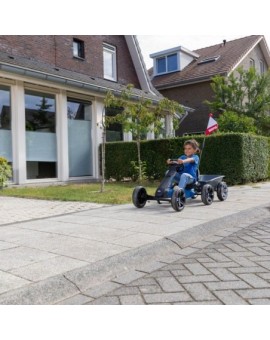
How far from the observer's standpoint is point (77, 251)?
3.91m

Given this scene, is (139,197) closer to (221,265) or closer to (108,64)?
(221,265)

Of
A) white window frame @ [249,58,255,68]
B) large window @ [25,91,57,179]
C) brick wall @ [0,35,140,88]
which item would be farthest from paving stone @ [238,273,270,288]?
white window frame @ [249,58,255,68]

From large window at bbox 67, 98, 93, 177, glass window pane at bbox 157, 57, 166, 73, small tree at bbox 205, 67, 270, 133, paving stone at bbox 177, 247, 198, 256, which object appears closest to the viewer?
paving stone at bbox 177, 247, 198, 256

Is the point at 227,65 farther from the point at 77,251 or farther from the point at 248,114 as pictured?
the point at 77,251

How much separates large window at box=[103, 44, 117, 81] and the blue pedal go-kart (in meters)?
11.7

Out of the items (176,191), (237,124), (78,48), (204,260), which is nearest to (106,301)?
(204,260)

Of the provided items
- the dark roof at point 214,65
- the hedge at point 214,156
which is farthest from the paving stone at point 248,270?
the dark roof at point 214,65

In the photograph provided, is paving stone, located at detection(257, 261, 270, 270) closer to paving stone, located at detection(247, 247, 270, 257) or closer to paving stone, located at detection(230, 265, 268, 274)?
paving stone, located at detection(230, 265, 268, 274)

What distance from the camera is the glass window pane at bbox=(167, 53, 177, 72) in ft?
87.8

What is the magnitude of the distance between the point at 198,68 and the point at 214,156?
15.1 metres

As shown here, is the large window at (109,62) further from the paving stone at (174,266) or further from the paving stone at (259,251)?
the paving stone at (174,266)

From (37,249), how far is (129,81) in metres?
16.3

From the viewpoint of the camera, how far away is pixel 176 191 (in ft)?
21.0

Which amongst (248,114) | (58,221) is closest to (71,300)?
(58,221)
